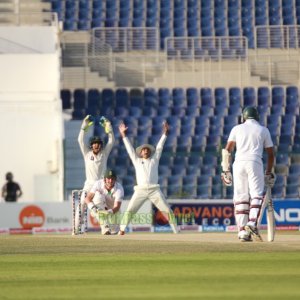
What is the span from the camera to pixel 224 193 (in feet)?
97.1

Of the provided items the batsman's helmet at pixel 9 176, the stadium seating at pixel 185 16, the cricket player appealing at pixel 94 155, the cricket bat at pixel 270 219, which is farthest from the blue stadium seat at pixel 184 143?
the cricket bat at pixel 270 219

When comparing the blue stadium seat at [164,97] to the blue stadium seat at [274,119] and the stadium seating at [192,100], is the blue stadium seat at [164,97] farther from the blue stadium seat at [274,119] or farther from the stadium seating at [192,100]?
the blue stadium seat at [274,119]

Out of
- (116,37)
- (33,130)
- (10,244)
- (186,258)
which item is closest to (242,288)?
(186,258)

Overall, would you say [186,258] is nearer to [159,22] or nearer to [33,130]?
[33,130]

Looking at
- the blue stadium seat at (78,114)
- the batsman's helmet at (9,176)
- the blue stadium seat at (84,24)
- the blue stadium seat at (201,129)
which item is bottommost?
the batsman's helmet at (9,176)

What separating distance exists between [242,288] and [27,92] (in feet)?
79.0

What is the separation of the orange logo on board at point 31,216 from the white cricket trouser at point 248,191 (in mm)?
11709

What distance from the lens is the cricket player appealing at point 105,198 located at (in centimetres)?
2150

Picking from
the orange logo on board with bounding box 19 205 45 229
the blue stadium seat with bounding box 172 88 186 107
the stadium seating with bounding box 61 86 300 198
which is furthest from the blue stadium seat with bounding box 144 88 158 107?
the orange logo on board with bounding box 19 205 45 229

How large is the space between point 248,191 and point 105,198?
Answer: 540cm

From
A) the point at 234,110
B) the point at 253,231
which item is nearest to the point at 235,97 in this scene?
the point at 234,110

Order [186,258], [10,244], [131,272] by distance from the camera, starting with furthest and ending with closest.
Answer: [10,244] → [186,258] → [131,272]

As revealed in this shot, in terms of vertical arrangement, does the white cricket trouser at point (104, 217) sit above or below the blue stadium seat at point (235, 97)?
below

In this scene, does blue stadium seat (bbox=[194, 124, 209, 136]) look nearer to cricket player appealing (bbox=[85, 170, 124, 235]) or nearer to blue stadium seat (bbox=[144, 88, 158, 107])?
blue stadium seat (bbox=[144, 88, 158, 107])
